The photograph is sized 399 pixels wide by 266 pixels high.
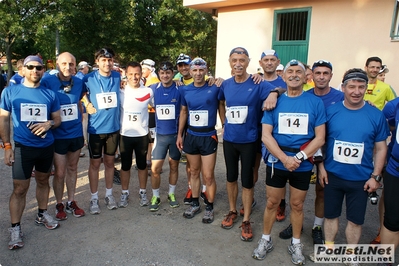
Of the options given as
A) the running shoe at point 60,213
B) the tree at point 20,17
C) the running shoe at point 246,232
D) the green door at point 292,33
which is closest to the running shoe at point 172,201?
the running shoe at point 246,232

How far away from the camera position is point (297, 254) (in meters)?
3.22

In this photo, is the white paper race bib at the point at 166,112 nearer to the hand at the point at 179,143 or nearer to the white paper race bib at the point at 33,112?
the hand at the point at 179,143

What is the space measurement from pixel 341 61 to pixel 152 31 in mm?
15924

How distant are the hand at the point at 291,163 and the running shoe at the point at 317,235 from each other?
1.16 meters

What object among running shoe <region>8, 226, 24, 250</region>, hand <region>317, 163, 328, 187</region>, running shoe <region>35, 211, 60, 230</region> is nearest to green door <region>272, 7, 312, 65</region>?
hand <region>317, 163, 328, 187</region>

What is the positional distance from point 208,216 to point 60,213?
2001 mm

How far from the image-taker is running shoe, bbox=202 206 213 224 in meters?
4.05

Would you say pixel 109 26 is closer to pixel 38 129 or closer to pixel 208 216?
pixel 38 129

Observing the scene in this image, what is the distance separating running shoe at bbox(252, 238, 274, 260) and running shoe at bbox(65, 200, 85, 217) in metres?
2.40

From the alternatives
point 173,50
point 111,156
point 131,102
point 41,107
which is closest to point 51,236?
point 111,156

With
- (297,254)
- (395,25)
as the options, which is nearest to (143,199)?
(297,254)

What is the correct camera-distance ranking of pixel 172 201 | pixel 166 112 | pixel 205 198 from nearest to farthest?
pixel 166 112
pixel 205 198
pixel 172 201

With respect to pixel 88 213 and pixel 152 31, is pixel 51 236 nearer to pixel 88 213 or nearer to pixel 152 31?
pixel 88 213

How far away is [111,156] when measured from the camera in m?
4.31
